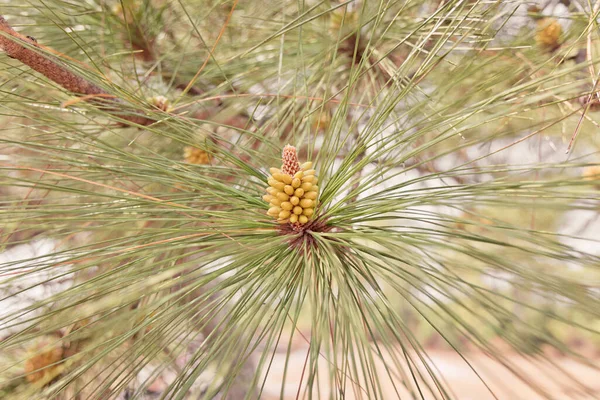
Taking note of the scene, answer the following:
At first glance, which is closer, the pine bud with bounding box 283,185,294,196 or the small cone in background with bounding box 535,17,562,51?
the pine bud with bounding box 283,185,294,196

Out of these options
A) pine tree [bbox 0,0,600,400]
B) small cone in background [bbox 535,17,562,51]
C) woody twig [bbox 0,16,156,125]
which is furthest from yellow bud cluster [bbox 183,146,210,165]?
small cone in background [bbox 535,17,562,51]

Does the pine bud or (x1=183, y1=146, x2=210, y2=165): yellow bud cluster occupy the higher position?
(x1=183, y1=146, x2=210, y2=165): yellow bud cluster

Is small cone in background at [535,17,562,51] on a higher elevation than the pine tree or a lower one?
higher

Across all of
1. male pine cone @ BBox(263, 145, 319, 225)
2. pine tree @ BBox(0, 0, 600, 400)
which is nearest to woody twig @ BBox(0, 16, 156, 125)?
pine tree @ BBox(0, 0, 600, 400)

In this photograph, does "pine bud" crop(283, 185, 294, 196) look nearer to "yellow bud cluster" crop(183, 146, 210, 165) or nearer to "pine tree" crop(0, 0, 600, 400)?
"pine tree" crop(0, 0, 600, 400)

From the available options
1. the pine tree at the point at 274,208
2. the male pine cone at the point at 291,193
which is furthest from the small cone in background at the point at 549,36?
the male pine cone at the point at 291,193

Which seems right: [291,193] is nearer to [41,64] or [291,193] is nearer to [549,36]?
[41,64]

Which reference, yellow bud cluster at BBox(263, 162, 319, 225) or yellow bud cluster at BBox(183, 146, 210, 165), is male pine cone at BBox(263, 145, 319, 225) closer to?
yellow bud cluster at BBox(263, 162, 319, 225)

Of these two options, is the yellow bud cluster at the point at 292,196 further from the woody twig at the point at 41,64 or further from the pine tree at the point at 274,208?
the woody twig at the point at 41,64

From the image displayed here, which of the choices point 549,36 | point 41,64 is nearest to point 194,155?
point 41,64
